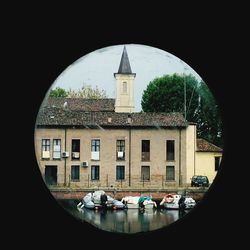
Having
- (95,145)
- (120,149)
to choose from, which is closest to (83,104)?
(95,145)

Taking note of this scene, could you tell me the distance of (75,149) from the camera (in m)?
7.86

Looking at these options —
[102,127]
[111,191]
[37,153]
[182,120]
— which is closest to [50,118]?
[102,127]

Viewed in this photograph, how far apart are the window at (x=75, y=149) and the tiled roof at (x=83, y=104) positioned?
144cm

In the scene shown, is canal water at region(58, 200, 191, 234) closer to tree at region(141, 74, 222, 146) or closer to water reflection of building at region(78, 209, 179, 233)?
water reflection of building at region(78, 209, 179, 233)

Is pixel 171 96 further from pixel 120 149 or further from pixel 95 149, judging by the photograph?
pixel 120 149

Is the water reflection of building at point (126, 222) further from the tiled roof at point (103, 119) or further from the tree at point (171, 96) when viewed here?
the tiled roof at point (103, 119)

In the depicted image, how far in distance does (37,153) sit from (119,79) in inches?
110

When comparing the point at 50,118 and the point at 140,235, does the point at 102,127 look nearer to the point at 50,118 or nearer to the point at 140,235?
the point at 50,118

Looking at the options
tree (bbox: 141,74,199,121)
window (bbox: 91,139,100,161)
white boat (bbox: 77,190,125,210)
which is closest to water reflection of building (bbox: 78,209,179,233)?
tree (bbox: 141,74,199,121)

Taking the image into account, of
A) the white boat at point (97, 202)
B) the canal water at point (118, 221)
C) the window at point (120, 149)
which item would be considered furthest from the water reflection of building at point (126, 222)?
the window at point (120, 149)

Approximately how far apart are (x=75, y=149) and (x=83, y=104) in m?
2.11

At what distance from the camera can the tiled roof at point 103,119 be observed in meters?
5.39

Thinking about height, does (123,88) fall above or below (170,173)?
above

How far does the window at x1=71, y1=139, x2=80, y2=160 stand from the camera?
7.55 m
